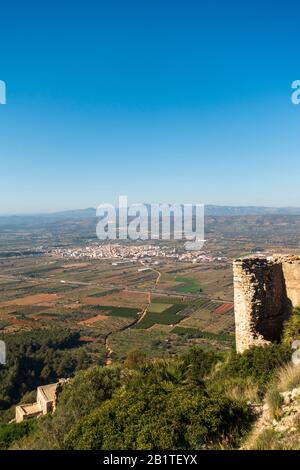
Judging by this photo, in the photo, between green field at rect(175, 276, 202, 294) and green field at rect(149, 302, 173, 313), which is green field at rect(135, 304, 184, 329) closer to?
green field at rect(149, 302, 173, 313)

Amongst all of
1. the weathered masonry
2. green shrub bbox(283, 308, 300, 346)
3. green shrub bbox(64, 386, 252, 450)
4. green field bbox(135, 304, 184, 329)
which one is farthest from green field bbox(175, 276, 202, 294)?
green shrub bbox(64, 386, 252, 450)

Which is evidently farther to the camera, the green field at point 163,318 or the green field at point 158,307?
the green field at point 158,307

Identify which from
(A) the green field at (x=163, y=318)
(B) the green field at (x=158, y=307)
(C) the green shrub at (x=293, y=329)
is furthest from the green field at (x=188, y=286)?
(C) the green shrub at (x=293, y=329)

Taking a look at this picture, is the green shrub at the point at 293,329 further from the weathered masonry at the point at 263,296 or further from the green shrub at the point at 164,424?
the green shrub at the point at 164,424

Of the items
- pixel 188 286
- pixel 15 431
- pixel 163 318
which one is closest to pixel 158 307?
pixel 163 318

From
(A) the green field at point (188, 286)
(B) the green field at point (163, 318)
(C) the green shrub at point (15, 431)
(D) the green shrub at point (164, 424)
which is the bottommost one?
(B) the green field at point (163, 318)

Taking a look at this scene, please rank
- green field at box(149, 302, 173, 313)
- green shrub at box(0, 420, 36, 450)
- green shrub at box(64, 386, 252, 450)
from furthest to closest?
green field at box(149, 302, 173, 313) < green shrub at box(0, 420, 36, 450) < green shrub at box(64, 386, 252, 450)

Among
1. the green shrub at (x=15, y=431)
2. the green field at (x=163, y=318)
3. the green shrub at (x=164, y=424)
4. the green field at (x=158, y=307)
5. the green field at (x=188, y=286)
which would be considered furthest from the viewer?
the green field at (x=188, y=286)

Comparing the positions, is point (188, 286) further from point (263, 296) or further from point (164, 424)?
point (164, 424)
